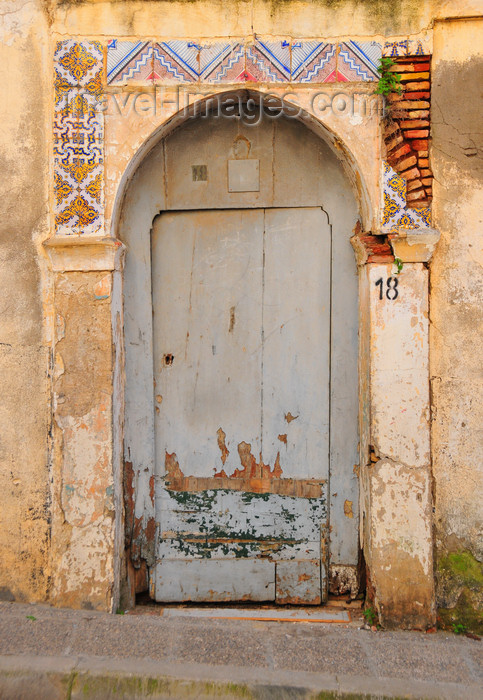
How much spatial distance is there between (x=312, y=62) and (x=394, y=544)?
2.68 m

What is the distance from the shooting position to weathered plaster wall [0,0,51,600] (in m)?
3.02

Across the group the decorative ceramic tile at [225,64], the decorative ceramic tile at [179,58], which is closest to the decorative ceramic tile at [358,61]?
the decorative ceramic tile at [225,64]

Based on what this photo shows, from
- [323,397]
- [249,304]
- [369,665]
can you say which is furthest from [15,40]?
[369,665]

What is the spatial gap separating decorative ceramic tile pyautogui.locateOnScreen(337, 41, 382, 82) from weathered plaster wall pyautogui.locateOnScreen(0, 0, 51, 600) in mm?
1653

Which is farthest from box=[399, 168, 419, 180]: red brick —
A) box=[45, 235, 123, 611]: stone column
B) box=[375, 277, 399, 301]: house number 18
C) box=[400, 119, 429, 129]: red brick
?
box=[45, 235, 123, 611]: stone column

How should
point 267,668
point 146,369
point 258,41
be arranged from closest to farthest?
point 267,668
point 258,41
point 146,369

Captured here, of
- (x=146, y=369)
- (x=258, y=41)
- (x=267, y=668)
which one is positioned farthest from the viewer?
(x=146, y=369)

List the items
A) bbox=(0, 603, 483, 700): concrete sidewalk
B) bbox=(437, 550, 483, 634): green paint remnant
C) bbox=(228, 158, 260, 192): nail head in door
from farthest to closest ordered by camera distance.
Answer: bbox=(228, 158, 260, 192): nail head in door
bbox=(437, 550, 483, 634): green paint remnant
bbox=(0, 603, 483, 700): concrete sidewalk

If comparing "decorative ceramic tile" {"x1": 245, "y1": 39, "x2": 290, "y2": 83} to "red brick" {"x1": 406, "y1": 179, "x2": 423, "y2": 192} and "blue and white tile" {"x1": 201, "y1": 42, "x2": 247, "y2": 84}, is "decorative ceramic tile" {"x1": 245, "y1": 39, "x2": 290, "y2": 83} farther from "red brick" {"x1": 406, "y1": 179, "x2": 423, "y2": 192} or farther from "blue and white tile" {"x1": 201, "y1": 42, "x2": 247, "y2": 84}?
"red brick" {"x1": 406, "y1": 179, "x2": 423, "y2": 192}

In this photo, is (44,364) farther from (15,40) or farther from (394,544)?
(394,544)

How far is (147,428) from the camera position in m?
3.29

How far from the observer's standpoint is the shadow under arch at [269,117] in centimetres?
297

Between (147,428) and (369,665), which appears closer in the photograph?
(369,665)

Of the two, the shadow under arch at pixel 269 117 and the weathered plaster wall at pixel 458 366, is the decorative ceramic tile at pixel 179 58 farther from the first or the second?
the weathered plaster wall at pixel 458 366
